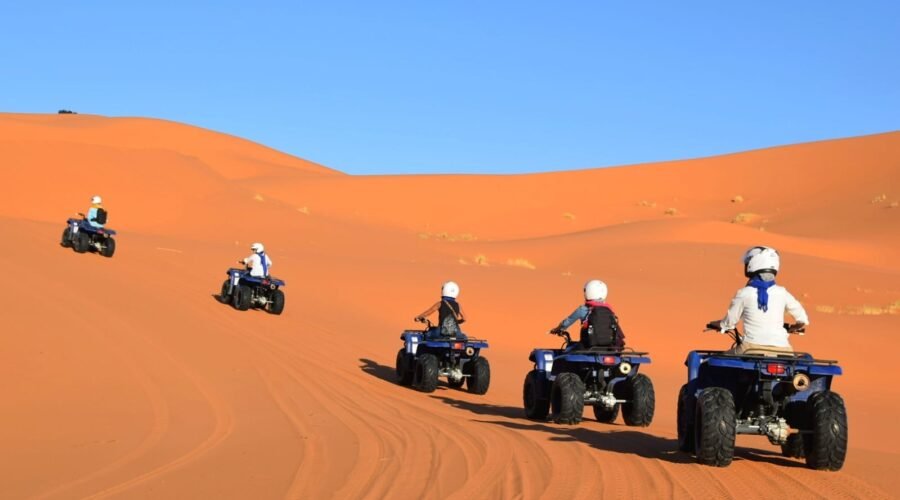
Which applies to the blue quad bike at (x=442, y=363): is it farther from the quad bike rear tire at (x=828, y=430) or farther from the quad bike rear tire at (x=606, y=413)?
the quad bike rear tire at (x=828, y=430)

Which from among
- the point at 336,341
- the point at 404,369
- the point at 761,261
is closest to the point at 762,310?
the point at 761,261

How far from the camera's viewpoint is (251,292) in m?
→ 21.4

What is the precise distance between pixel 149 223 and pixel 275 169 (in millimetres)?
48553

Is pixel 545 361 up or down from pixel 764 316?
down

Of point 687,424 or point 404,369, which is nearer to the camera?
point 687,424

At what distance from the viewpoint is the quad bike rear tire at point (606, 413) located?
12.5 meters

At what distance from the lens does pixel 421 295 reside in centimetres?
2719

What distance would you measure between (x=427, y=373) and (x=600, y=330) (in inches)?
162

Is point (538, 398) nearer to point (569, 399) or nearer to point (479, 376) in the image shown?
point (569, 399)

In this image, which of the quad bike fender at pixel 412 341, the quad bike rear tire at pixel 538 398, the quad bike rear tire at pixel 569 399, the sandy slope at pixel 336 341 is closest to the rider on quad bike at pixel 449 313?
the quad bike fender at pixel 412 341

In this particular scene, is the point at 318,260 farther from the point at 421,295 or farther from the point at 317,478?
the point at 317,478

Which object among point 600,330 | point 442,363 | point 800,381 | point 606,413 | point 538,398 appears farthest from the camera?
point 442,363

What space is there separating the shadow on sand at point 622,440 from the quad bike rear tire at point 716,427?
0.50 metres

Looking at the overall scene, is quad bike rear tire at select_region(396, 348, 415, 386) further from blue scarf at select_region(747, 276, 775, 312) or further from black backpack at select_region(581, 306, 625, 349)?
blue scarf at select_region(747, 276, 775, 312)
